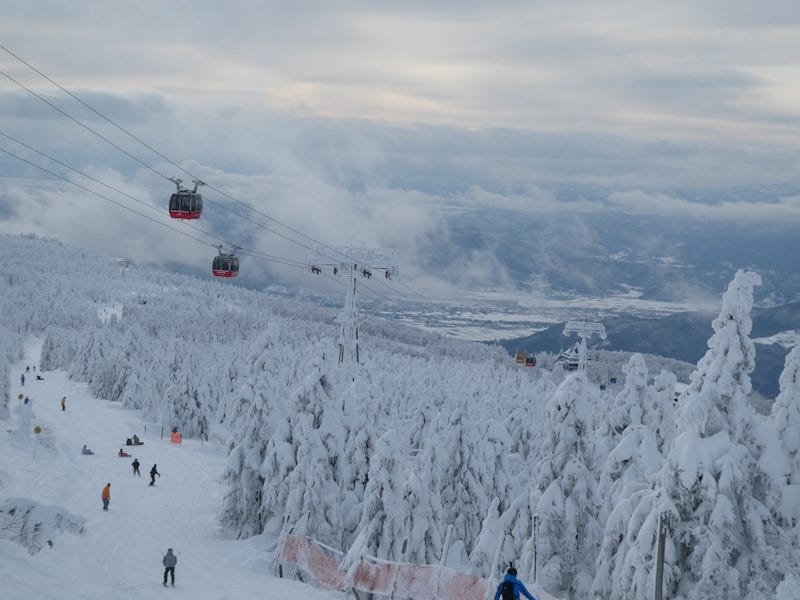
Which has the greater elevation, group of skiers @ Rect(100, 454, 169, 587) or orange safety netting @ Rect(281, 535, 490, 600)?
orange safety netting @ Rect(281, 535, 490, 600)

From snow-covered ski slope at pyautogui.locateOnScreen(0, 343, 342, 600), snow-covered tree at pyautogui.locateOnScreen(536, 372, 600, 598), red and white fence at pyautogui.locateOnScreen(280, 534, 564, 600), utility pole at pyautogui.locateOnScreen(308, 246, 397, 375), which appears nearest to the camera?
red and white fence at pyautogui.locateOnScreen(280, 534, 564, 600)

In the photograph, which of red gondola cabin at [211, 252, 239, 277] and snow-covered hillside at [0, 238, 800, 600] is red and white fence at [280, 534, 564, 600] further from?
red gondola cabin at [211, 252, 239, 277]

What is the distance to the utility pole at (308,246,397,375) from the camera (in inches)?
1890

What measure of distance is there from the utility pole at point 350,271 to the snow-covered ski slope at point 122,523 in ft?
35.7

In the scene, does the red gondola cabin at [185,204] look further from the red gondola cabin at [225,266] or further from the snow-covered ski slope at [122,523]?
the snow-covered ski slope at [122,523]

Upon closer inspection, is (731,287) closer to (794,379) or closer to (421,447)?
(794,379)

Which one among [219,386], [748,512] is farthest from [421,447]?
[219,386]

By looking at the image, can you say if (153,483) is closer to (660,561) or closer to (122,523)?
(122,523)

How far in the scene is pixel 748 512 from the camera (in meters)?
21.8

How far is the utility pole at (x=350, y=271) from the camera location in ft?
157

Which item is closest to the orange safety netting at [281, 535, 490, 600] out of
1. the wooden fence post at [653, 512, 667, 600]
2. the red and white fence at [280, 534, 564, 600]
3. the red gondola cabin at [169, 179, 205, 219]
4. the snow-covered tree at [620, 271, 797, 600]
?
the red and white fence at [280, 534, 564, 600]

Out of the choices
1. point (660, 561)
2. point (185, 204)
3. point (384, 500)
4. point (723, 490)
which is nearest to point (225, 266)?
point (185, 204)

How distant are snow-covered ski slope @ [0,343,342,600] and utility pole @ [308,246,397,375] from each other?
428 inches

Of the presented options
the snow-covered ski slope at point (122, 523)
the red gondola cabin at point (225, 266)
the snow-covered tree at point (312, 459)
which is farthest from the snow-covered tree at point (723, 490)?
the red gondola cabin at point (225, 266)
